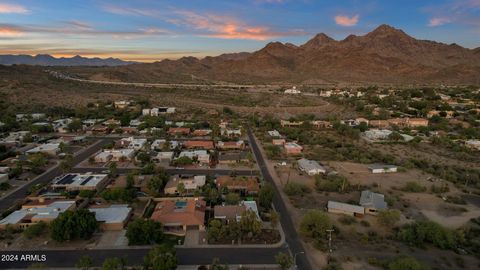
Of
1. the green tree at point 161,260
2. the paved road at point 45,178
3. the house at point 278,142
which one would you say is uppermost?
the house at point 278,142

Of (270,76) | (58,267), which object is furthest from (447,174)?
(270,76)

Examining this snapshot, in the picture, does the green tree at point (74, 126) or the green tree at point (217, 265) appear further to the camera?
the green tree at point (74, 126)

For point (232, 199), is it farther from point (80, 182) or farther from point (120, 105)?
point (120, 105)

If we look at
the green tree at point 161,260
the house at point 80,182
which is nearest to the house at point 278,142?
the house at point 80,182

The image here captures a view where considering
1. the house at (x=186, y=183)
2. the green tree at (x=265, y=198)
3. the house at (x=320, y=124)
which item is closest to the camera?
the green tree at (x=265, y=198)

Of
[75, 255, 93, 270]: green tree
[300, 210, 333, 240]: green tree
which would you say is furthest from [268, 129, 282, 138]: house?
[75, 255, 93, 270]: green tree

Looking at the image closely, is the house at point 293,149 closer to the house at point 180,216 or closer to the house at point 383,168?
the house at point 383,168

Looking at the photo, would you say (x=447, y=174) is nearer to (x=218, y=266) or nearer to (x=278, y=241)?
(x=278, y=241)
